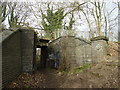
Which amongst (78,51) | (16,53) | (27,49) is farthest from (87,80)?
(16,53)

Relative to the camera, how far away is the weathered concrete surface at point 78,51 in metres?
9.61

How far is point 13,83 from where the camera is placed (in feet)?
19.7

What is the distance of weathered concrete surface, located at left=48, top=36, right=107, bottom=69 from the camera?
378 inches

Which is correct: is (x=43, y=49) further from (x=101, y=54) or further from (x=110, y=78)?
(x=110, y=78)

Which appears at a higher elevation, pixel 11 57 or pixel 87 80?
pixel 11 57

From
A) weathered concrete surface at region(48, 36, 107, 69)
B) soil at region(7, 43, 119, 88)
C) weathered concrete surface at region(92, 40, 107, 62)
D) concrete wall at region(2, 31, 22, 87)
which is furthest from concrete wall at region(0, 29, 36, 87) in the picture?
weathered concrete surface at region(92, 40, 107, 62)

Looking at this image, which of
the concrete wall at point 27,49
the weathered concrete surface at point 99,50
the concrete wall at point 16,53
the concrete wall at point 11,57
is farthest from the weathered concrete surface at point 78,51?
the concrete wall at point 11,57

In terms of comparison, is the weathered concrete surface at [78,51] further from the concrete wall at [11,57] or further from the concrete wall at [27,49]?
the concrete wall at [11,57]

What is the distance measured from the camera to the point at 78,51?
33.3ft

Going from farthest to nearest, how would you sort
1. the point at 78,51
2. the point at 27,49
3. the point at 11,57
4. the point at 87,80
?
the point at 78,51 < the point at 27,49 < the point at 87,80 < the point at 11,57

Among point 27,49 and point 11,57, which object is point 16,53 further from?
point 27,49

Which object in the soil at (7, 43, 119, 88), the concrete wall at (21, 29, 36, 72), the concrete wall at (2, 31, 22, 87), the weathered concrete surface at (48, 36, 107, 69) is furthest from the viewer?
the weathered concrete surface at (48, 36, 107, 69)

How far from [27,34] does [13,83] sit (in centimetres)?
325

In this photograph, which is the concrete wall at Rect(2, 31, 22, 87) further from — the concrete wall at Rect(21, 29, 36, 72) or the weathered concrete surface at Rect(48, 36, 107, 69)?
Result: the weathered concrete surface at Rect(48, 36, 107, 69)
